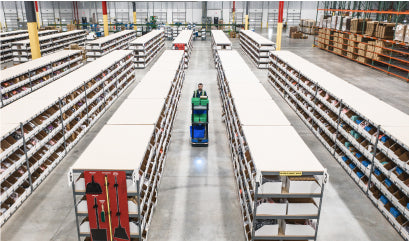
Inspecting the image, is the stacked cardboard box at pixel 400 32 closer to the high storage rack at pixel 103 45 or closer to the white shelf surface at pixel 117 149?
the white shelf surface at pixel 117 149


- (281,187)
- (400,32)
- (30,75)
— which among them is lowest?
(281,187)

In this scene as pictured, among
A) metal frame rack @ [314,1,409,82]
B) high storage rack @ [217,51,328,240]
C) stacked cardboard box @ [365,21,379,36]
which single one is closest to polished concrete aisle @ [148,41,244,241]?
high storage rack @ [217,51,328,240]

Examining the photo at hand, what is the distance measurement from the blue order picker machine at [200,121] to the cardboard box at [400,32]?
11.2 meters

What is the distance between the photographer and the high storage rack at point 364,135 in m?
5.21

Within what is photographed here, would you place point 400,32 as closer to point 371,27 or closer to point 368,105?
point 371,27

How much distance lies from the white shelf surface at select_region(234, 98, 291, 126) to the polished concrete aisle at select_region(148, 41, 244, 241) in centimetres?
153

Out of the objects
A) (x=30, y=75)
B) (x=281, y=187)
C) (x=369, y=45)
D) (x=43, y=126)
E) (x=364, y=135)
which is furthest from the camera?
(x=369, y=45)

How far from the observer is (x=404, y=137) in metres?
5.11

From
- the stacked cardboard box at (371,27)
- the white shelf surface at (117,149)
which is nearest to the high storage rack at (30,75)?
the white shelf surface at (117,149)

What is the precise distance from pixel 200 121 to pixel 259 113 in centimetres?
218

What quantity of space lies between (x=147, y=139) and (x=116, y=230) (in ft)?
4.64

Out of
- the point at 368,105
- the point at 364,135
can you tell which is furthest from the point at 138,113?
the point at 368,105

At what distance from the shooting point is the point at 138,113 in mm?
6164

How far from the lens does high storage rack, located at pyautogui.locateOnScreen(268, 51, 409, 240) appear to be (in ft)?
17.1
